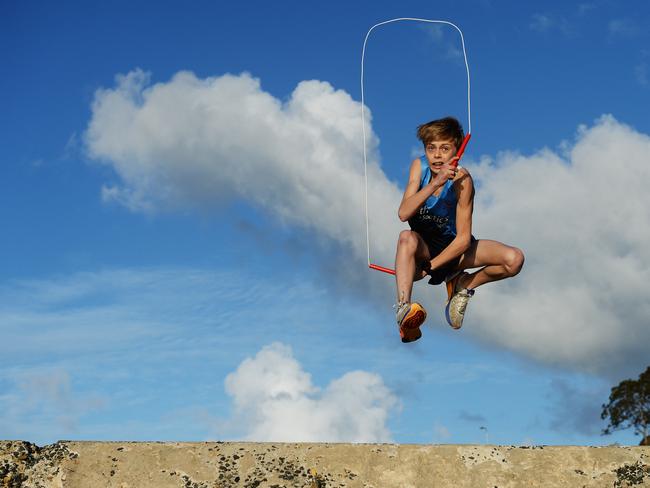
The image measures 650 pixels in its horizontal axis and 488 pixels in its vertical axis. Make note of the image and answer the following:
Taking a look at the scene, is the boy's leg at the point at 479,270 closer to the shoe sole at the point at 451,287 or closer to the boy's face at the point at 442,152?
the shoe sole at the point at 451,287

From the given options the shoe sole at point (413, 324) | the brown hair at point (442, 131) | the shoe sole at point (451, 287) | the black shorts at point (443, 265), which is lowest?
the shoe sole at point (413, 324)

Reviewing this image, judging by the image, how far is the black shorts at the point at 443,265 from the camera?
7.49 metres

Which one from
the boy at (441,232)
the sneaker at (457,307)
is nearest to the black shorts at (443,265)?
the boy at (441,232)

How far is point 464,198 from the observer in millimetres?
7168

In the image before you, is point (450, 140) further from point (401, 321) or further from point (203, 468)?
point (203, 468)

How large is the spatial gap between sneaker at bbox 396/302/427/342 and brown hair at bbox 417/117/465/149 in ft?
5.30

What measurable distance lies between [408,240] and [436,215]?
41 cm

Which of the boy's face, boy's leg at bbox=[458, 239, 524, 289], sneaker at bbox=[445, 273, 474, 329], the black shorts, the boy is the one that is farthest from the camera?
sneaker at bbox=[445, 273, 474, 329]

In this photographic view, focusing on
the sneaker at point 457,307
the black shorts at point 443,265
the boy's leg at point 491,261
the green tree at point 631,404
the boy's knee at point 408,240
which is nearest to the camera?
the boy's knee at point 408,240

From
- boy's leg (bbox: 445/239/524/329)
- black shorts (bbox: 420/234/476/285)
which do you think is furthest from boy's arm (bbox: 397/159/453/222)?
boy's leg (bbox: 445/239/524/329)

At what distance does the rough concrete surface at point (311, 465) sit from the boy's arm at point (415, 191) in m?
2.33

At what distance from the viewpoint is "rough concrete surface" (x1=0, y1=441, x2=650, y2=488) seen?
16.4 ft

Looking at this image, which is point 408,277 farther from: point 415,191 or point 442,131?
point 442,131

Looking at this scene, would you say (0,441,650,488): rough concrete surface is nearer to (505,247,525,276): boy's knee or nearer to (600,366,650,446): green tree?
(505,247,525,276): boy's knee
